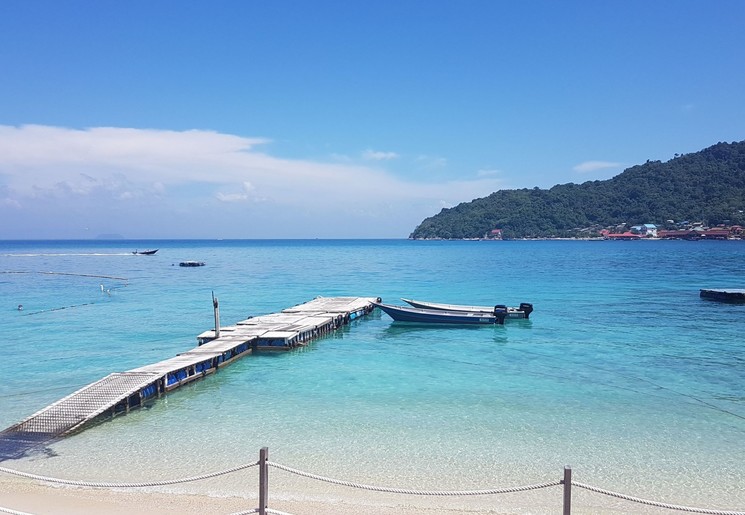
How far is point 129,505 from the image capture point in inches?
444

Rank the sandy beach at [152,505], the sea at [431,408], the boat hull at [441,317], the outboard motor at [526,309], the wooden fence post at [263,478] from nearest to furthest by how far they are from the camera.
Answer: the wooden fence post at [263,478], the sandy beach at [152,505], the sea at [431,408], the boat hull at [441,317], the outboard motor at [526,309]

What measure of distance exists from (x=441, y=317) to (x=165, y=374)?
20.7m

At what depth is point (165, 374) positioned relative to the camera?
1994 centimetres

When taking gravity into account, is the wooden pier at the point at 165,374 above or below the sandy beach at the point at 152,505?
above

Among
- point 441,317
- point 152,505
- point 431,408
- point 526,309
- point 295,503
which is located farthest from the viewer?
point 526,309

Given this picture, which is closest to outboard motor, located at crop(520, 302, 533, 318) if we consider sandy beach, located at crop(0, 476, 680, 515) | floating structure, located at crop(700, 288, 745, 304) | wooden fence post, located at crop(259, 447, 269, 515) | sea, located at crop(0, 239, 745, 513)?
sea, located at crop(0, 239, 745, 513)

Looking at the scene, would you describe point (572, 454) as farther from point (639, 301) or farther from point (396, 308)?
point (639, 301)

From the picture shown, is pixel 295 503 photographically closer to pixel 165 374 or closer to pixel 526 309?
pixel 165 374

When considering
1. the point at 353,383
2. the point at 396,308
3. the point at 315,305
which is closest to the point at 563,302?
the point at 396,308

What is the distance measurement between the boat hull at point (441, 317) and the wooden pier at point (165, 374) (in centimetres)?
359

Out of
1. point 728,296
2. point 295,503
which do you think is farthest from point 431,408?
point 728,296

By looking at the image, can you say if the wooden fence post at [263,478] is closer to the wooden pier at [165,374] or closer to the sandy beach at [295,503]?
the sandy beach at [295,503]

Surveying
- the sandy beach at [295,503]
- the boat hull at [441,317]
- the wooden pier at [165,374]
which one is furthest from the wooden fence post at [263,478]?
the boat hull at [441,317]

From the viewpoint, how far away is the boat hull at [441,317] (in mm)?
36156
